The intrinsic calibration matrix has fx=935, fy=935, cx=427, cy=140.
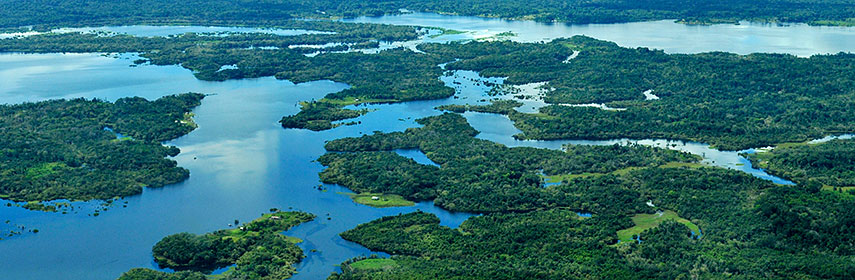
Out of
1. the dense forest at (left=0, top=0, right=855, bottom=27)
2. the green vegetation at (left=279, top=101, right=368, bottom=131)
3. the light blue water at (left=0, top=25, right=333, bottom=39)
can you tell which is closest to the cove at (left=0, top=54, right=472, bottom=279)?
the green vegetation at (left=279, top=101, right=368, bottom=131)

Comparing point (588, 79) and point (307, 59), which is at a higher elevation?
point (307, 59)

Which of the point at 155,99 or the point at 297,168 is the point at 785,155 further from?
the point at 155,99

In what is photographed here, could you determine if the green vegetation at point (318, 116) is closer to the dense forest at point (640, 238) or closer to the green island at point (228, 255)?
the dense forest at point (640, 238)

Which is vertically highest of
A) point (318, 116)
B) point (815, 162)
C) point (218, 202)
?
point (318, 116)

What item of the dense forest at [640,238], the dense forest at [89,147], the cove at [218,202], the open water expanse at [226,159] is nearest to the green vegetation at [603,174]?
the open water expanse at [226,159]

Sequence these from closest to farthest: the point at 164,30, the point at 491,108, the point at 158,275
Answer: the point at 158,275
the point at 491,108
the point at 164,30

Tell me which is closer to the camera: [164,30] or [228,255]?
[228,255]

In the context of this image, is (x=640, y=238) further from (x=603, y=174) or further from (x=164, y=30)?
(x=164, y=30)

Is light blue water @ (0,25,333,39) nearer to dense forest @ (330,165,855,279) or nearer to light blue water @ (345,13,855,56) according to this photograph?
light blue water @ (345,13,855,56)

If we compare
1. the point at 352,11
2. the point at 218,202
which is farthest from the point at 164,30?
the point at 218,202

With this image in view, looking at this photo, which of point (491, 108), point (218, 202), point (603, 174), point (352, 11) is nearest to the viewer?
point (218, 202)
